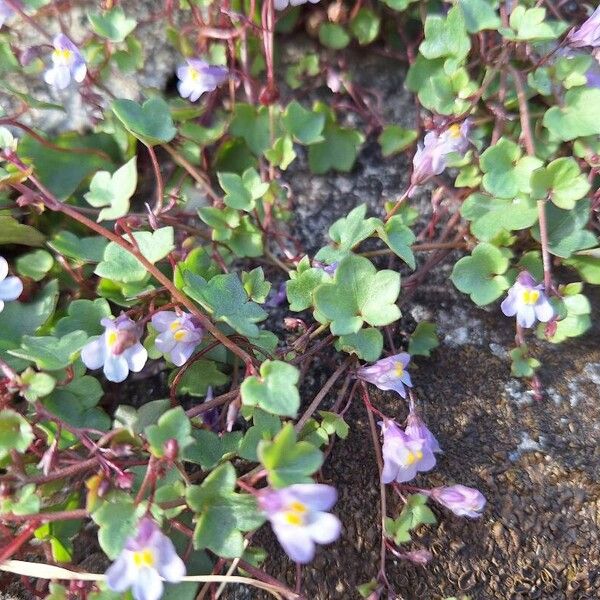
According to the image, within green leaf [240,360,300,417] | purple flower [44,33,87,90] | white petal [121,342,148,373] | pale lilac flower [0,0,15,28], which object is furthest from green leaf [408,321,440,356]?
pale lilac flower [0,0,15,28]

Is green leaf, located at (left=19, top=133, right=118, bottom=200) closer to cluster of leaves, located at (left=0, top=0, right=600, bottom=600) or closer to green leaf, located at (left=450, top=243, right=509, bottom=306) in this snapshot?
cluster of leaves, located at (left=0, top=0, right=600, bottom=600)

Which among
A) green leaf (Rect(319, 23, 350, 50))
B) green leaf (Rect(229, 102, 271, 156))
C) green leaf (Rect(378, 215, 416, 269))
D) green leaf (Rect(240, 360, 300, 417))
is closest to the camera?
green leaf (Rect(240, 360, 300, 417))

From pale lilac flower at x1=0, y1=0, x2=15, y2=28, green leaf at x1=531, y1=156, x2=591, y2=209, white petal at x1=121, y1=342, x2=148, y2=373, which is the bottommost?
white petal at x1=121, y1=342, x2=148, y2=373

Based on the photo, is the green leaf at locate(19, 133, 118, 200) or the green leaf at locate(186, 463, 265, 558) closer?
the green leaf at locate(186, 463, 265, 558)

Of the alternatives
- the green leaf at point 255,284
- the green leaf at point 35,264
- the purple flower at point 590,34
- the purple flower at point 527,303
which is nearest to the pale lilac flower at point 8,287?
the green leaf at point 35,264

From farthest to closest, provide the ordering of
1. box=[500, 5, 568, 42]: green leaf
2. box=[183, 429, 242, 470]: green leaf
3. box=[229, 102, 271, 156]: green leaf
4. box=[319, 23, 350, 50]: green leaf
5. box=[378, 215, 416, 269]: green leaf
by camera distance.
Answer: box=[319, 23, 350, 50]: green leaf < box=[229, 102, 271, 156]: green leaf < box=[500, 5, 568, 42]: green leaf < box=[378, 215, 416, 269]: green leaf < box=[183, 429, 242, 470]: green leaf

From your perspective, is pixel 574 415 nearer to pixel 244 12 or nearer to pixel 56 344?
pixel 56 344

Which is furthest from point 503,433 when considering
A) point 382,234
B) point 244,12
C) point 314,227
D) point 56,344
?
point 244,12
